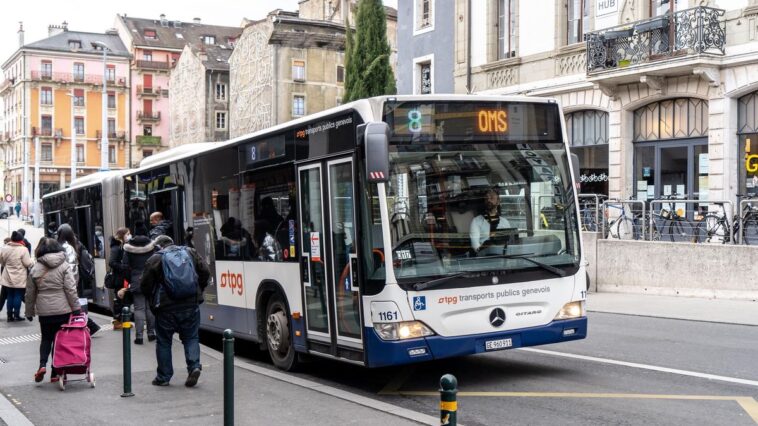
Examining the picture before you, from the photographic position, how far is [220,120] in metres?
83.6

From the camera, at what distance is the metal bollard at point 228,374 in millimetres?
6906

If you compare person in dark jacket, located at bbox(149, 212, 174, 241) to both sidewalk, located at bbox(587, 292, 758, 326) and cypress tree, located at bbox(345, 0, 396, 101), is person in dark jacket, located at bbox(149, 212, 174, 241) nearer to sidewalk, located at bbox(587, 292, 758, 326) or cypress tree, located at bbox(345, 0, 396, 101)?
sidewalk, located at bbox(587, 292, 758, 326)

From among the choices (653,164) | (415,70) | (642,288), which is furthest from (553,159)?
(415,70)

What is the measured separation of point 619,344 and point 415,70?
2276 cm

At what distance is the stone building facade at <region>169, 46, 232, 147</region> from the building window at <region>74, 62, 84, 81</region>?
85.6 feet

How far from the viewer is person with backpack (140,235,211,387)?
968 centimetres

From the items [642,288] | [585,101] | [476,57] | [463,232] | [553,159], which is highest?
[476,57]

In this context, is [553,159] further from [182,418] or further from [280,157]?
[182,418]

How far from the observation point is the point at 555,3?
2742 centimetres

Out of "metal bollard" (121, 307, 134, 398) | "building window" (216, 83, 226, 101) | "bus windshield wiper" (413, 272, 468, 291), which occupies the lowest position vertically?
"metal bollard" (121, 307, 134, 398)

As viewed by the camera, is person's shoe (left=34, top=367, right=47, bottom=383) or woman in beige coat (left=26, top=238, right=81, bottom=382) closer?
woman in beige coat (left=26, top=238, right=81, bottom=382)

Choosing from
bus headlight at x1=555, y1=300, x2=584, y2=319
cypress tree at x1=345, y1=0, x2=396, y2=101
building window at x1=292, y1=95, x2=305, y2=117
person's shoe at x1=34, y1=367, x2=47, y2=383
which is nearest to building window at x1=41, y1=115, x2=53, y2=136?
building window at x1=292, y1=95, x2=305, y2=117

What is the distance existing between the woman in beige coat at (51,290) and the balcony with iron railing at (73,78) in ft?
339

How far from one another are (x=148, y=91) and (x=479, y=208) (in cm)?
10549
